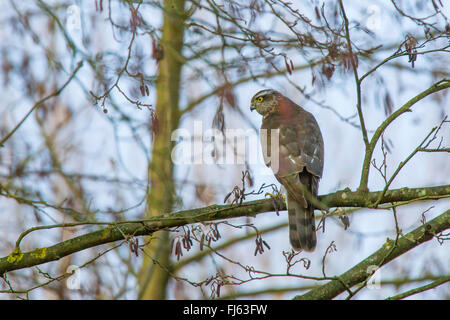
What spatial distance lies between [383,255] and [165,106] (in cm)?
385

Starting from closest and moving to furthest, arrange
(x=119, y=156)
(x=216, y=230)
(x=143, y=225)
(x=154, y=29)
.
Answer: (x=216, y=230), (x=143, y=225), (x=154, y=29), (x=119, y=156)

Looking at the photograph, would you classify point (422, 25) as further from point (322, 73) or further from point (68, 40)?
point (68, 40)

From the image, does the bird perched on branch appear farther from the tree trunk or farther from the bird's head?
the tree trunk

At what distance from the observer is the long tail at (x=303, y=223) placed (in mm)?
5492

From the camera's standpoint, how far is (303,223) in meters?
5.50

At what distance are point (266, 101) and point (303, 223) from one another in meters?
2.17

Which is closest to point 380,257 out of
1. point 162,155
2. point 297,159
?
point 297,159

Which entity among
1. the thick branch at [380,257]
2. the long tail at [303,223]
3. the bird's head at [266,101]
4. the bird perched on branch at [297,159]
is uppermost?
the bird's head at [266,101]

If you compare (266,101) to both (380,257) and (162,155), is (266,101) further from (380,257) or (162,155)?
(380,257)

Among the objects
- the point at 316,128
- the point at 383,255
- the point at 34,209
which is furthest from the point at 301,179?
the point at 34,209

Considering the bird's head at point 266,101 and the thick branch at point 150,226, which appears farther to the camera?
the bird's head at point 266,101

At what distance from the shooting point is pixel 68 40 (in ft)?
18.3

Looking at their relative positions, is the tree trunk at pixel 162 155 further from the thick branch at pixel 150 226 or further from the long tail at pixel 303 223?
the thick branch at pixel 150 226

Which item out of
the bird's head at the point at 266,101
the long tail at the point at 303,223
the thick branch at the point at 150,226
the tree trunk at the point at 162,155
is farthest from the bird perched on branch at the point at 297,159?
the tree trunk at the point at 162,155
